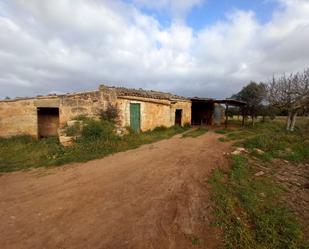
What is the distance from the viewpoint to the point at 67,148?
26.5ft

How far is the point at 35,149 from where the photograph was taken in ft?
28.3

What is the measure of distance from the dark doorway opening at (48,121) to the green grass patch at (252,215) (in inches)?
432

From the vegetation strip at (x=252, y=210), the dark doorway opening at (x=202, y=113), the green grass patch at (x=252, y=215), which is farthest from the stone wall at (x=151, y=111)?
the green grass patch at (x=252, y=215)

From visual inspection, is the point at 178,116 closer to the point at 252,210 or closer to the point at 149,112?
the point at 149,112

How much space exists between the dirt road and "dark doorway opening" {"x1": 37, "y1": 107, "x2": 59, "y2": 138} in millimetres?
6978

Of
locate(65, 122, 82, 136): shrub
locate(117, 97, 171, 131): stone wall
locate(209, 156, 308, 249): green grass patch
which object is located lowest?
locate(209, 156, 308, 249): green grass patch

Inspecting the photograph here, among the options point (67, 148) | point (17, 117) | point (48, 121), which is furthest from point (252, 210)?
point (48, 121)

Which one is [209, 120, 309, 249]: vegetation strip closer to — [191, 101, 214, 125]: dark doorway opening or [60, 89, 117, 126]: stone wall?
[60, 89, 117, 126]: stone wall

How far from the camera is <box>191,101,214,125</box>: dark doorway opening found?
20469 mm

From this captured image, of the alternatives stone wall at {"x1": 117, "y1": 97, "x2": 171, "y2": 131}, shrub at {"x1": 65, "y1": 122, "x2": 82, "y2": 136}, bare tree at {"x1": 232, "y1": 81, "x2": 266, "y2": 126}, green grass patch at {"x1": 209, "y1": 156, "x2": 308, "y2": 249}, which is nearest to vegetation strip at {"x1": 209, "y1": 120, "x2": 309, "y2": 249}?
green grass patch at {"x1": 209, "y1": 156, "x2": 308, "y2": 249}

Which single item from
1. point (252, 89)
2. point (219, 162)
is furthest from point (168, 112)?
point (252, 89)

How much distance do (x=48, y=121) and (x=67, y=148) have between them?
5.50 metres

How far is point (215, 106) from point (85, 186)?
61.6 ft

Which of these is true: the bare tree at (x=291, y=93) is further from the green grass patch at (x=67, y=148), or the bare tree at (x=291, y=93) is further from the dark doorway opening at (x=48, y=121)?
the dark doorway opening at (x=48, y=121)
